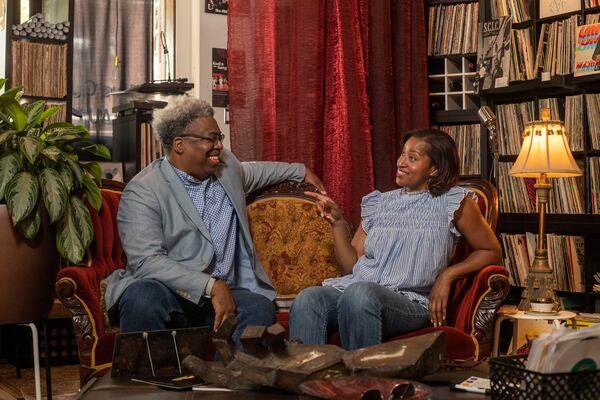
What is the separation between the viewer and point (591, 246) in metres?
4.25

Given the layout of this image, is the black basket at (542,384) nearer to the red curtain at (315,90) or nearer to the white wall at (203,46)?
the red curtain at (315,90)

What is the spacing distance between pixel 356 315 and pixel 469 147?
7.84 ft

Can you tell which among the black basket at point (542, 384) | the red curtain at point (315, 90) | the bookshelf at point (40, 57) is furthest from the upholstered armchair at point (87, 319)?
the bookshelf at point (40, 57)

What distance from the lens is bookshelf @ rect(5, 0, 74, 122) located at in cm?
460

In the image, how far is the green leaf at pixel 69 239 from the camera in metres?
2.92

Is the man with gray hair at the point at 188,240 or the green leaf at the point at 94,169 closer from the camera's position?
the man with gray hair at the point at 188,240

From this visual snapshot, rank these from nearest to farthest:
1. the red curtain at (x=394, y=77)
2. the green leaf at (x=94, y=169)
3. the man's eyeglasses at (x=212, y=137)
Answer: the man's eyeglasses at (x=212, y=137)
the green leaf at (x=94, y=169)
the red curtain at (x=394, y=77)

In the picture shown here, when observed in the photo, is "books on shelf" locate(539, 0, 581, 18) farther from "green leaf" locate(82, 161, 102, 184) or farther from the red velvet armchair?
"green leaf" locate(82, 161, 102, 184)

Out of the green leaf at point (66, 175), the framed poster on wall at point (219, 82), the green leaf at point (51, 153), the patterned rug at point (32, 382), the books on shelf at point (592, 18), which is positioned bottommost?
the patterned rug at point (32, 382)

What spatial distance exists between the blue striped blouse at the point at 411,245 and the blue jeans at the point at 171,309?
0.29 meters

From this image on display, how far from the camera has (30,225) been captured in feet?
9.60

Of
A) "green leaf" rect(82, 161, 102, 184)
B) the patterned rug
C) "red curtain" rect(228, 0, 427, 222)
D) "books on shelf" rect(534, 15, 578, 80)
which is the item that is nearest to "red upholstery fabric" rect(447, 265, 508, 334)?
"red curtain" rect(228, 0, 427, 222)

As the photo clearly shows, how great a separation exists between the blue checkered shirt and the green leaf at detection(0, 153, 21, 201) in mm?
570

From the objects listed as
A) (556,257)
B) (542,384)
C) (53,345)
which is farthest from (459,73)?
(542,384)
